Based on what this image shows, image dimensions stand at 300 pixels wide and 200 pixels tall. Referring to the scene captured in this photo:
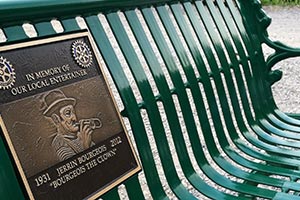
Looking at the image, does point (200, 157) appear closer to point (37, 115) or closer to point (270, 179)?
point (270, 179)

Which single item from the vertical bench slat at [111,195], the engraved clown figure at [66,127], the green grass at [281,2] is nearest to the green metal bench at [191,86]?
the vertical bench slat at [111,195]

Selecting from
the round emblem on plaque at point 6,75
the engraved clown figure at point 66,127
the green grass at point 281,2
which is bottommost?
the engraved clown figure at point 66,127

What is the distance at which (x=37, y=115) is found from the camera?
163 cm

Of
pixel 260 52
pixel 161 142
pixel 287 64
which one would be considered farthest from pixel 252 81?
pixel 287 64

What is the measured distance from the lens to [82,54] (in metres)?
1.88

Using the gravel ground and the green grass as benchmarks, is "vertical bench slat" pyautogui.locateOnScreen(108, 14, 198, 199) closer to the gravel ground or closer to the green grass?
the gravel ground

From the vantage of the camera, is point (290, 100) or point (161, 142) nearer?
point (161, 142)

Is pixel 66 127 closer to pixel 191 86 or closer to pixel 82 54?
pixel 82 54

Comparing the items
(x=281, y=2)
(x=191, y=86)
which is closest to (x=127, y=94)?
(x=191, y=86)

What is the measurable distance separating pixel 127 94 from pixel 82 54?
28 centimetres

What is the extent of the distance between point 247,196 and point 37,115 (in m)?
1.08

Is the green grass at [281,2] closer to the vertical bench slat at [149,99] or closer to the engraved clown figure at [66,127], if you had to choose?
the vertical bench slat at [149,99]

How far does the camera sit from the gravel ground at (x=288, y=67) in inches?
236

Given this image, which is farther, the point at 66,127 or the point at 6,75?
the point at 66,127
